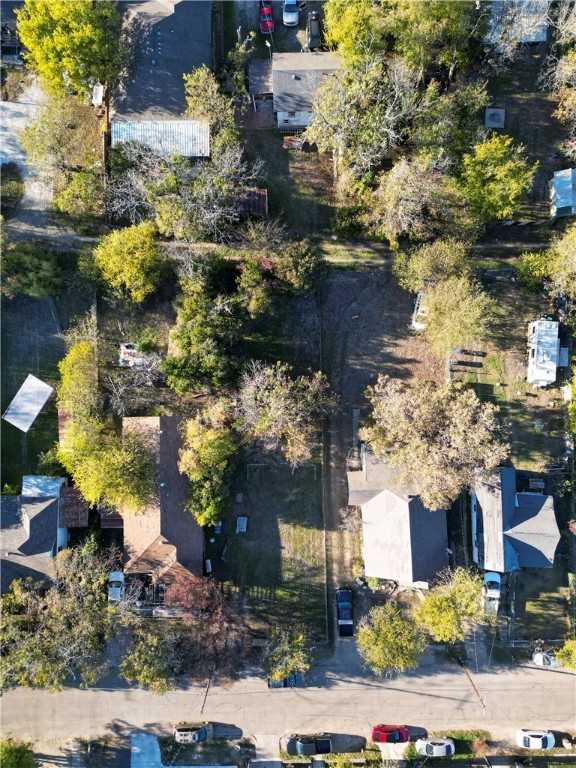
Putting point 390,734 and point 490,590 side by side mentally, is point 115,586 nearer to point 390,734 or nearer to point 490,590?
point 390,734

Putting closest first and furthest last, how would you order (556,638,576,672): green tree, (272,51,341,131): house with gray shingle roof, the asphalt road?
(556,638,576,672): green tree, (272,51,341,131): house with gray shingle roof, the asphalt road

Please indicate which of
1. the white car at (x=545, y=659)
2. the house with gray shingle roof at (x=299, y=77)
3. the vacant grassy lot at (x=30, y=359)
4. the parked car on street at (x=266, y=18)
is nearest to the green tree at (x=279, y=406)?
the vacant grassy lot at (x=30, y=359)

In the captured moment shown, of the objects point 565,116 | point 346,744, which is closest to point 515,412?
point 565,116

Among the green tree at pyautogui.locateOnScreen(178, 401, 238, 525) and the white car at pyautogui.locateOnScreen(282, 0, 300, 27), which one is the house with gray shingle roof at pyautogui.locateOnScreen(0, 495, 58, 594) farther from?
the white car at pyautogui.locateOnScreen(282, 0, 300, 27)

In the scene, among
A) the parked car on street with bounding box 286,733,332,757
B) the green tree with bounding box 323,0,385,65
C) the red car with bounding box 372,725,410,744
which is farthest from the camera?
the parked car on street with bounding box 286,733,332,757

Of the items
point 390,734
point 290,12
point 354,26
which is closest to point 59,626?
point 390,734

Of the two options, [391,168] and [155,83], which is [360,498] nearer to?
[391,168]

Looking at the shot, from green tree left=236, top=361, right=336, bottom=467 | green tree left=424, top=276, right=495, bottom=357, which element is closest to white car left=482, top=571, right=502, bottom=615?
green tree left=236, top=361, right=336, bottom=467
